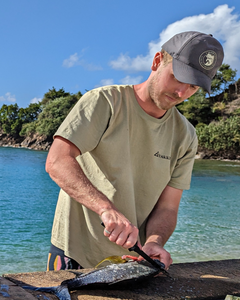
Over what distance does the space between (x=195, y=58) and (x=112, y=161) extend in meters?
0.80

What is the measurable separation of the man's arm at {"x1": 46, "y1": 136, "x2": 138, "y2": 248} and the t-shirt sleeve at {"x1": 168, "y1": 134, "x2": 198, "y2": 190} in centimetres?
86

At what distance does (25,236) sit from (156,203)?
7880 mm

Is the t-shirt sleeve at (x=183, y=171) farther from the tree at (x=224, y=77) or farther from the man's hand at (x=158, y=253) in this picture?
the tree at (x=224, y=77)

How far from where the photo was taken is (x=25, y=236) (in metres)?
9.54

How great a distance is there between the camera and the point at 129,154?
7.25 ft

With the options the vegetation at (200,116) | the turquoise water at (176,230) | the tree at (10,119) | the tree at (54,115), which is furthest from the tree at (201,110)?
the tree at (10,119)

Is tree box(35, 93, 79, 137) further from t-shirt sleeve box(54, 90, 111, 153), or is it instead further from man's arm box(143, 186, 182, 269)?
t-shirt sleeve box(54, 90, 111, 153)

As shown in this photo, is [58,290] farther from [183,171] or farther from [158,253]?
[183,171]

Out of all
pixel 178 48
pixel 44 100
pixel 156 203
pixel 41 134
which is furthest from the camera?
pixel 44 100

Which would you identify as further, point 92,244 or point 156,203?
point 156,203

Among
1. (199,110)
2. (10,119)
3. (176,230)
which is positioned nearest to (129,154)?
(176,230)

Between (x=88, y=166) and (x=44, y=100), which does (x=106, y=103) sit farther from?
(x=44, y=100)

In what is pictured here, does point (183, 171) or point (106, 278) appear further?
point (183, 171)

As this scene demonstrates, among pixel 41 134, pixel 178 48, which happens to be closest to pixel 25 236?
pixel 178 48
